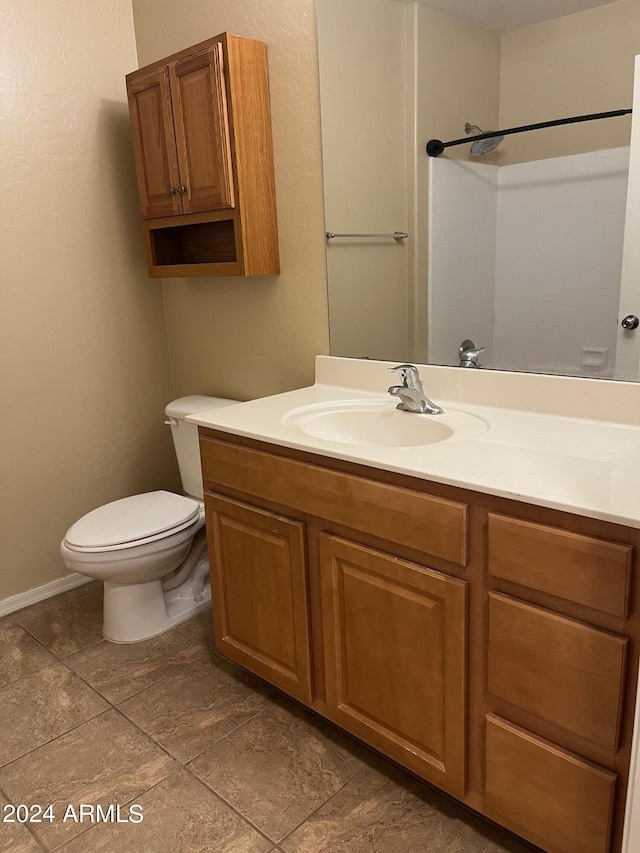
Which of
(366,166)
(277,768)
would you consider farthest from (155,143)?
(277,768)

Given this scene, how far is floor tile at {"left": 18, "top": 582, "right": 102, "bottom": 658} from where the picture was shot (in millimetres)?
2309

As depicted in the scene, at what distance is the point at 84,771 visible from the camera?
1.72 metres

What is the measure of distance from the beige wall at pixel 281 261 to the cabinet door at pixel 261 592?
673 mm

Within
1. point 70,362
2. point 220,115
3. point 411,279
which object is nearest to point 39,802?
point 70,362

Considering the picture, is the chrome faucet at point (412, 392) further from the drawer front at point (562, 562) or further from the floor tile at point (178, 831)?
the floor tile at point (178, 831)

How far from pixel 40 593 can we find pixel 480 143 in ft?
7.22

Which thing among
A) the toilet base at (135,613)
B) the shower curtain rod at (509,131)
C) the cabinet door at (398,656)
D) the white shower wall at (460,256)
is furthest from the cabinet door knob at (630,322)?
the toilet base at (135,613)

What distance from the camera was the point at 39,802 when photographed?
1627mm

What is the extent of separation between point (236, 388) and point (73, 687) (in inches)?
46.0

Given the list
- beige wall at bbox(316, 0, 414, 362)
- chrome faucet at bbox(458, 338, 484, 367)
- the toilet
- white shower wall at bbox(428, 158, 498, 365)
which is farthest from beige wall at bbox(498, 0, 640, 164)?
the toilet

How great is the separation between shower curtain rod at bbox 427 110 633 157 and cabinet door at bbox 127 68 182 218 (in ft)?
2.82

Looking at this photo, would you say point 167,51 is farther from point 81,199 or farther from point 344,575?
point 344,575

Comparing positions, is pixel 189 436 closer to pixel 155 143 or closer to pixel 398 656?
pixel 155 143

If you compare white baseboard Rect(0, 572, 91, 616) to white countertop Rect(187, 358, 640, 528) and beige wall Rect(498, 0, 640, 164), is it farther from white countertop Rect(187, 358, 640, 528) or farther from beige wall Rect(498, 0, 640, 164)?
beige wall Rect(498, 0, 640, 164)
